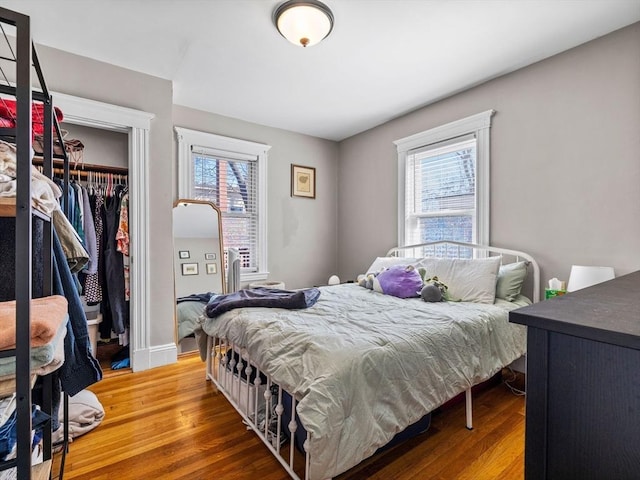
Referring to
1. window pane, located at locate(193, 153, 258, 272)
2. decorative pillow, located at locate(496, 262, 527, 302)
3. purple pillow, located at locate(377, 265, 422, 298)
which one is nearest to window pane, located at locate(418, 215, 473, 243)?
decorative pillow, located at locate(496, 262, 527, 302)

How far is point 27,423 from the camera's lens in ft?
2.49

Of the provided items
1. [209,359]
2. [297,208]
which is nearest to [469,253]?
[297,208]

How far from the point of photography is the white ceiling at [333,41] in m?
1.92

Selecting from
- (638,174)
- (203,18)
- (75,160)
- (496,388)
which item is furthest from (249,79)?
(496,388)

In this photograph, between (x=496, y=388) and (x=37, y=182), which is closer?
(x=37, y=182)

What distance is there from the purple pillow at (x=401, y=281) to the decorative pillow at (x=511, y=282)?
602 millimetres

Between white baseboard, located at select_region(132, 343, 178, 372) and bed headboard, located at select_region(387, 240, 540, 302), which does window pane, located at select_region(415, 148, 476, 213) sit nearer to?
bed headboard, located at select_region(387, 240, 540, 302)

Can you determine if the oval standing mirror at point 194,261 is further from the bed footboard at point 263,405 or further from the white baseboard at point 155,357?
the bed footboard at point 263,405

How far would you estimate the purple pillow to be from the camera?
2.61 meters

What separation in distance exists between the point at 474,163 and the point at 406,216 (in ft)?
2.89

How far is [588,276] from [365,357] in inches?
66.8

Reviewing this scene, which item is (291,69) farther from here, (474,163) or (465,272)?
(465,272)

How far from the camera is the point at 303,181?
13.9ft

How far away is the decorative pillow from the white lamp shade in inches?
14.3
